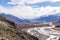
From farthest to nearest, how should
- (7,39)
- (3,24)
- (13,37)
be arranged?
(3,24) < (13,37) < (7,39)

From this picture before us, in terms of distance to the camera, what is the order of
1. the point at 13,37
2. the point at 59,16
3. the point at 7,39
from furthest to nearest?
the point at 59,16, the point at 13,37, the point at 7,39

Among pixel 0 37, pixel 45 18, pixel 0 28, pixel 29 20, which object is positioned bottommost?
pixel 0 37

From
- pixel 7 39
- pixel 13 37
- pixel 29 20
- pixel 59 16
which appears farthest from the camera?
pixel 59 16

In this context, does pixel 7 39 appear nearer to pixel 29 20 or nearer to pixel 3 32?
pixel 3 32

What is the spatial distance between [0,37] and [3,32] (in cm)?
44

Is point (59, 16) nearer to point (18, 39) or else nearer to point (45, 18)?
point (45, 18)

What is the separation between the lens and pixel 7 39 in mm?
7430

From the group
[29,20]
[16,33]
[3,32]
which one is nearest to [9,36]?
[3,32]

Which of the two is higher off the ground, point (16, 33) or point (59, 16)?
point (59, 16)

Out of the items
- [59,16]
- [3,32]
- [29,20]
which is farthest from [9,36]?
[59,16]

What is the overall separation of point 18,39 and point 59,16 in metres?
140

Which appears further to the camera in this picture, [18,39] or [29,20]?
[29,20]

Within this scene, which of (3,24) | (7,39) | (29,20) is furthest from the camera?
(29,20)

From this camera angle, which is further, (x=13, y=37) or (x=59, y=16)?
(x=59, y=16)
